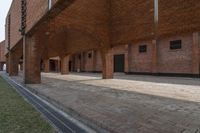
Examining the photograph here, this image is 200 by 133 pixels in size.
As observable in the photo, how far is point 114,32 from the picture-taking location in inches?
666

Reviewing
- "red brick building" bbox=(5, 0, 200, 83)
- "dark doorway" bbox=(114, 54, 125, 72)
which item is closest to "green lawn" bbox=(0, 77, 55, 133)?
"red brick building" bbox=(5, 0, 200, 83)

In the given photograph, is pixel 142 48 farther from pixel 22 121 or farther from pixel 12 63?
pixel 22 121

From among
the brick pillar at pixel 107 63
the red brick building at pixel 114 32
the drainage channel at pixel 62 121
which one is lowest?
the drainage channel at pixel 62 121

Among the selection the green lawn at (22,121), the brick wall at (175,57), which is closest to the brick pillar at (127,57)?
the brick wall at (175,57)

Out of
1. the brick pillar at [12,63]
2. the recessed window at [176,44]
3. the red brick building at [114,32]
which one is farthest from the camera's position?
the brick pillar at [12,63]

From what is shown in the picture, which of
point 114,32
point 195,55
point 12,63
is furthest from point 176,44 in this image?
point 12,63

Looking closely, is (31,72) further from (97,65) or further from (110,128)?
(97,65)

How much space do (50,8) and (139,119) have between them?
5184mm

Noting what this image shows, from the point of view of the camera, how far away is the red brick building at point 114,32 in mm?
10180

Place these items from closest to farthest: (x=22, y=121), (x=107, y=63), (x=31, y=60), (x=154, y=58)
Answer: (x=22, y=121) < (x=31, y=60) < (x=107, y=63) < (x=154, y=58)

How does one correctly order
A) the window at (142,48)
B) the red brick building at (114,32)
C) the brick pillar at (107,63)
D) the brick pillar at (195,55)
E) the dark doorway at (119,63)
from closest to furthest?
the red brick building at (114,32), the brick pillar at (107,63), the brick pillar at (195,55), the window at (142,48), the dark doorway at (119,63)

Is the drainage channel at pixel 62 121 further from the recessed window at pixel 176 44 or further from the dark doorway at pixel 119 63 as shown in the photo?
the dark doorway at pixel 119 63

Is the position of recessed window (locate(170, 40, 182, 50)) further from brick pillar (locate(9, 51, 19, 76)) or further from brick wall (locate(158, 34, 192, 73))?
brick pillar (locate(9, 51, 19, 76))

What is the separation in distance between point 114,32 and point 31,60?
6.51 m
